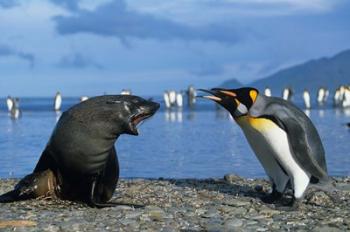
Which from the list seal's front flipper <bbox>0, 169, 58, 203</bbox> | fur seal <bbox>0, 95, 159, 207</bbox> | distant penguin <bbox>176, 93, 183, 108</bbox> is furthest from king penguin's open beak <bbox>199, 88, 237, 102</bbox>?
distant penguin <bbox>176, 93, 183, 108</bbox>

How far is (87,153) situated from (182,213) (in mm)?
1154

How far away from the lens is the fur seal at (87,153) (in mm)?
7316

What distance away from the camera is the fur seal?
7316 mm

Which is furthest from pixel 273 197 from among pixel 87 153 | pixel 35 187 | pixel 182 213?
pixel 35 187

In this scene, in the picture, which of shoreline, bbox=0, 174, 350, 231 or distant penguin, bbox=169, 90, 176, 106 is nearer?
shoreline, bbox=0, 174, 350, 231

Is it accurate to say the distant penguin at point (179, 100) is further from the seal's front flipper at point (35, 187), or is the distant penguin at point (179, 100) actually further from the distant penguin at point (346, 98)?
the seal's front flipper at point (35, 187)

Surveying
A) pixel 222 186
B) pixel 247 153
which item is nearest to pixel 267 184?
pixel 222 186

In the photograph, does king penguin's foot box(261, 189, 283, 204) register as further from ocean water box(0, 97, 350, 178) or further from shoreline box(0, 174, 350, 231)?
ocean water box(0, 97, 350, 178)

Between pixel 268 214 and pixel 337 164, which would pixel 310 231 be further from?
pixel 337 164

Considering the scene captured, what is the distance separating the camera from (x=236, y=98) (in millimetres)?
7492

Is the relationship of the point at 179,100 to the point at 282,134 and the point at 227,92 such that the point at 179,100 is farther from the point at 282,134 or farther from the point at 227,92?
the point at 282,134

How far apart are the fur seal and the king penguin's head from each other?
65 centimetres

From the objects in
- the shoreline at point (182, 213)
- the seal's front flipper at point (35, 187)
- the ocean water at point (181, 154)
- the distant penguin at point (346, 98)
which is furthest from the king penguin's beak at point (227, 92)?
the distant penguin at point (346, 98)

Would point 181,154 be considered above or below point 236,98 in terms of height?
below
